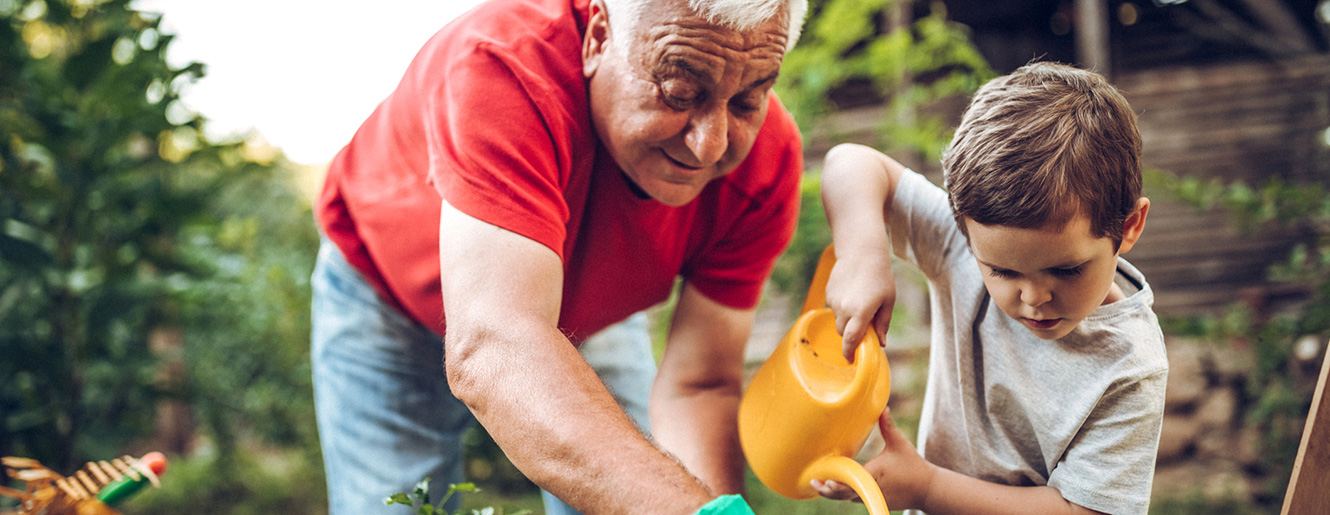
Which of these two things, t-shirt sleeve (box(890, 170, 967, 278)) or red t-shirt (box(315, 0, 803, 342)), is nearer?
red t-shirt (box(315, 0, 803, 342))

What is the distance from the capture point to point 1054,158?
2.63ft

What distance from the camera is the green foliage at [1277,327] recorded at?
2.30 meters

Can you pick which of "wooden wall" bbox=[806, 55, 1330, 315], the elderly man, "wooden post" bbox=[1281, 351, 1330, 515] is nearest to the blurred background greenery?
"wooden wall" bbox=[806, 55, 1330, 315]

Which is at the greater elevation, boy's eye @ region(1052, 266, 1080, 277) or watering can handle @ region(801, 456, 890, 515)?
boy's eye @ region(1052, 266, 1080, 277)

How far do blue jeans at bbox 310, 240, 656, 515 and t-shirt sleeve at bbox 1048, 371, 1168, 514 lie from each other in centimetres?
69

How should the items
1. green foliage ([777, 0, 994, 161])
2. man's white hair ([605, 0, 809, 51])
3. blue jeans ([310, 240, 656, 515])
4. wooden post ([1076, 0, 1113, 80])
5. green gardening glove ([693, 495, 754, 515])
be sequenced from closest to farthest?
green gardening glove ([693, 495, 754, 515]), man's white hair ([605, 0, 809, 51]), blue jeans ([310, 240, 656, 515]), green foliage ([777, 0, 994, 161]), wooden post ([1076, 0, 1113, 80])

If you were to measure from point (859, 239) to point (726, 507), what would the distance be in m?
0.42

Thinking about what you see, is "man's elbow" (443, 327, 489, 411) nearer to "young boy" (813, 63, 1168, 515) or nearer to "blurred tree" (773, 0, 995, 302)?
"young boy" (813, 63, 1168, 515)

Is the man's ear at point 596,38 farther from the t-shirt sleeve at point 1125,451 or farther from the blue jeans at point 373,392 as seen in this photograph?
the t-shirt sleeve at point 1125,451

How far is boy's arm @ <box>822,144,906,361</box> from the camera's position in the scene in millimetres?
907

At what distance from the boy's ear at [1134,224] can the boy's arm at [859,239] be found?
24 centimetres

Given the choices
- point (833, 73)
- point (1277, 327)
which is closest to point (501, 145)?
point (833, 73)

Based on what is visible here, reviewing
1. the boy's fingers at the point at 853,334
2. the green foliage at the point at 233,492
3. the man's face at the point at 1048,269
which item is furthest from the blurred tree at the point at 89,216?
the man's face at the point at 1048,269

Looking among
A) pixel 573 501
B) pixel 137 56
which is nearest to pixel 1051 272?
pixel 573 501
